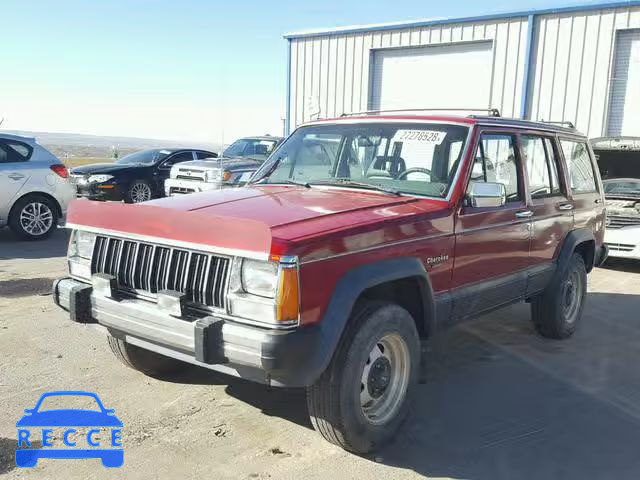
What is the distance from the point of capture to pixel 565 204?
5340mm

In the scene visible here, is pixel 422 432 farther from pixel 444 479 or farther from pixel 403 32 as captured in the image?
pixel 403 32

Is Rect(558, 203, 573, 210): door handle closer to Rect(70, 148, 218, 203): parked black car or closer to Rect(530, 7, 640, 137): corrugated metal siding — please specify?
Rect(530, 7, 640, 137): corrugated metal siding

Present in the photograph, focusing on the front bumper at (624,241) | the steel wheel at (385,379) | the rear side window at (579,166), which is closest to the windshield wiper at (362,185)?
the steel wheel at (385,379)

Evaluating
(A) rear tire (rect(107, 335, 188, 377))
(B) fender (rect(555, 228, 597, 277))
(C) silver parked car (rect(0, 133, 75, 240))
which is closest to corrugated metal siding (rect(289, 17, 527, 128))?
(C) silver parked car (rect(0, 133, 75, 240))

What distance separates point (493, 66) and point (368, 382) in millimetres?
12362

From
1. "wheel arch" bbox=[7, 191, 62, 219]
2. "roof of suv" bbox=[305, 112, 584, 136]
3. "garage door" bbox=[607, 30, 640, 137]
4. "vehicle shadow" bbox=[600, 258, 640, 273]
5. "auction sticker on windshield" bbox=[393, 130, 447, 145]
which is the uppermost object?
"garage door" bbox=[607, 30, 640, 137]

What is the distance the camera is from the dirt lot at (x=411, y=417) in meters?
3.26

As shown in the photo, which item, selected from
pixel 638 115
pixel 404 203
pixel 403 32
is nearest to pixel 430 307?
pixel 404 203

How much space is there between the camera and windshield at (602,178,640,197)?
9242 mm

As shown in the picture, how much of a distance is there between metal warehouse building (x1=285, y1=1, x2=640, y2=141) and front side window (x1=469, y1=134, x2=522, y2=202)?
25.0ft

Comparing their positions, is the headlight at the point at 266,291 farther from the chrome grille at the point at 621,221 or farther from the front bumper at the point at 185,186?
the front bumper at the point at 185,186

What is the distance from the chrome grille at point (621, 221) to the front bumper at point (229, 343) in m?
7.55

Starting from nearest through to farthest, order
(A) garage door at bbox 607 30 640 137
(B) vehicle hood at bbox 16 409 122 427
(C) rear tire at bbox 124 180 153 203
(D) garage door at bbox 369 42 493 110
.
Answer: (B) vehicle hood at bbox 16 409 122 427, (A) garage door at bbox 607 30 640 137, (C) rear tire at bbox 124 180 153 203, (D) garage door at bbox 369 42 493 110

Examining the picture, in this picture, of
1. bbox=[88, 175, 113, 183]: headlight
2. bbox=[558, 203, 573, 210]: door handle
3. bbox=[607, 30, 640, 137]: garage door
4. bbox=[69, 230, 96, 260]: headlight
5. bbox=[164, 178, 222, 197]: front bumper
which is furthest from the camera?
bbox=[88, 175, 113, 183]: headlight
